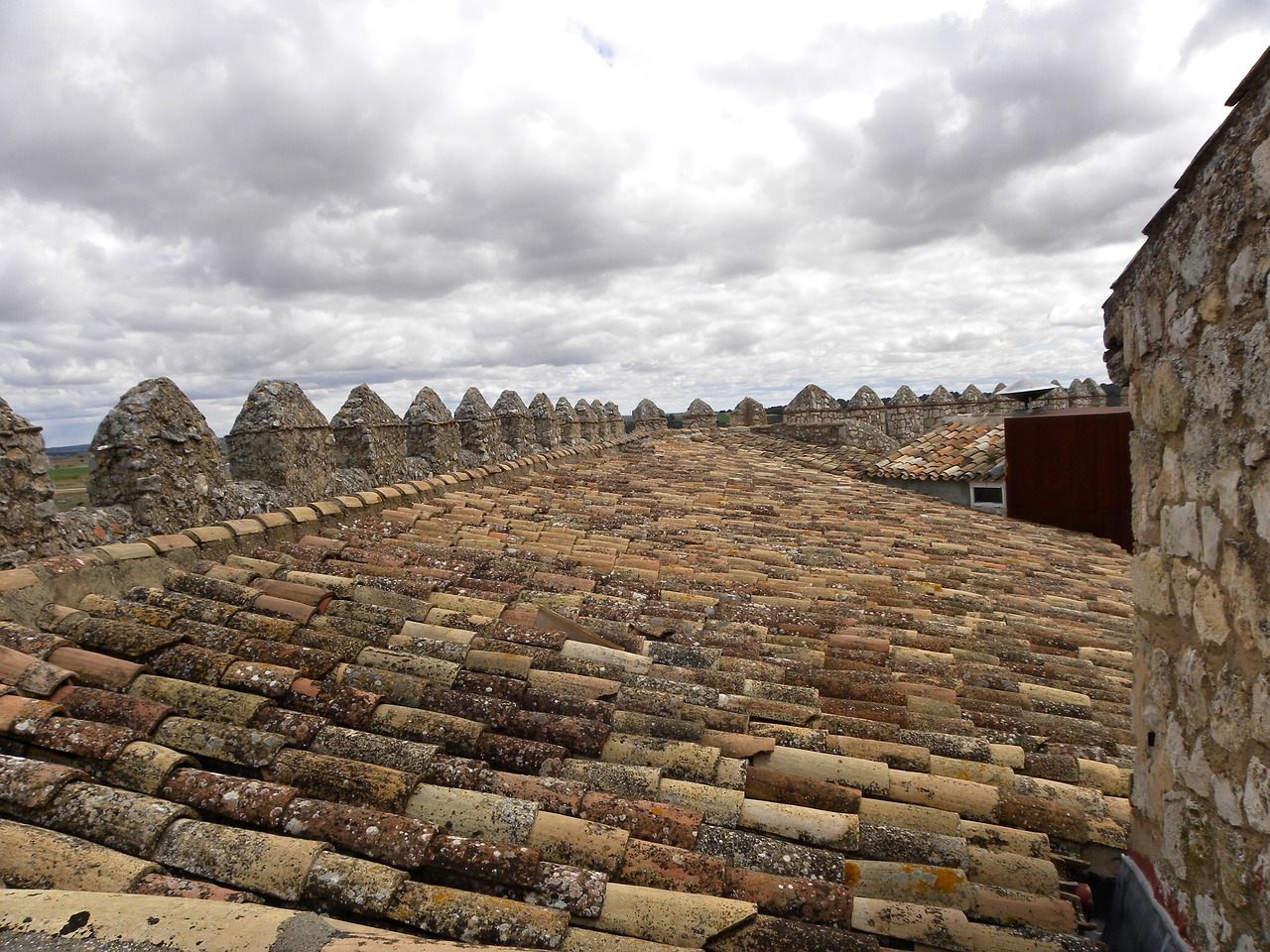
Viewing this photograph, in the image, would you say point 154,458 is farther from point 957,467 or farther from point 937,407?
point 937,407

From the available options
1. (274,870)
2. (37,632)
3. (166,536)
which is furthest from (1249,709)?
(166,536)

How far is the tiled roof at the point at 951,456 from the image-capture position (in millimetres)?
13180

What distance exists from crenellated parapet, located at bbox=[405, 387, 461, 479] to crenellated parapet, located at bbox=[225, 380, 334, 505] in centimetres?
177

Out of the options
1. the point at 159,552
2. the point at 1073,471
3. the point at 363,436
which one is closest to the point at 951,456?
the point at 1073,471

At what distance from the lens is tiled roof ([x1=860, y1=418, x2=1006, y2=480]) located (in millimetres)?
13180

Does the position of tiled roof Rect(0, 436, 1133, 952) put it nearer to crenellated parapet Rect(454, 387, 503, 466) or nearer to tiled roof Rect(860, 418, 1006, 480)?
crenellated parapet Rect(454, 387, 503, 466)

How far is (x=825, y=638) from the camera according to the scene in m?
4.81

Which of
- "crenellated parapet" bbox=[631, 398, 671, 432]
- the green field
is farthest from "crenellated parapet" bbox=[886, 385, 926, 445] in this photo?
the green field

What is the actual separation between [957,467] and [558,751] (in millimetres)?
12364

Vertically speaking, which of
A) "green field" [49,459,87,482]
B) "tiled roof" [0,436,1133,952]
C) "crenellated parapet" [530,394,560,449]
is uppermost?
"crenellated parapet" [530,394,560,449]

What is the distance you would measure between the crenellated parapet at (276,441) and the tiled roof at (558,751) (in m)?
1.01

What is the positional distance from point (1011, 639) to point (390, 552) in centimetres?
465

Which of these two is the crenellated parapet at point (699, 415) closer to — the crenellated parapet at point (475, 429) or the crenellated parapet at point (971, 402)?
the crenellated parapet at point (971, 402)

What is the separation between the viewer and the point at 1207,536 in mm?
2156
